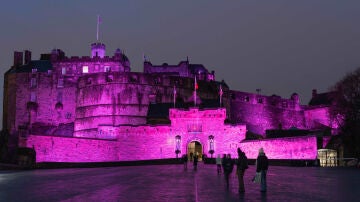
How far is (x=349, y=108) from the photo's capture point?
38312 millimetres

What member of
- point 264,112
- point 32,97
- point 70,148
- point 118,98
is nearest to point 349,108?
point 70,148

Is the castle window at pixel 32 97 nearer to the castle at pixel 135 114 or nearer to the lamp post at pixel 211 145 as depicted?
the castle at pixel 135 114

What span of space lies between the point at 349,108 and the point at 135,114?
28.8 metres

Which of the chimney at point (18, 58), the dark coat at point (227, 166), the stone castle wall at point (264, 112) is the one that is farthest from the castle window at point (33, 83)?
the dark coat at point (227, 166)

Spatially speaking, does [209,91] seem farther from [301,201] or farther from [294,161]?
[301,201]

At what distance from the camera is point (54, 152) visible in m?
44.4

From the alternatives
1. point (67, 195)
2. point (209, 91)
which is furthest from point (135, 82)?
point (67, 195)

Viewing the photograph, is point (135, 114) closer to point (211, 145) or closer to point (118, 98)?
point (118, 98)

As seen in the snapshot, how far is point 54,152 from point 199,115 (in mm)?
14449

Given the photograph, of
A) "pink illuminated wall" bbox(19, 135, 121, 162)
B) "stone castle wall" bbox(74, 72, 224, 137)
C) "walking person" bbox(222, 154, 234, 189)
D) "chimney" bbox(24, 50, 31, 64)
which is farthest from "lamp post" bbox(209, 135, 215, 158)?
"chimney" bbox(24, 50, 31, 64)

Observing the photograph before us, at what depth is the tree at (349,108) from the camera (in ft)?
118

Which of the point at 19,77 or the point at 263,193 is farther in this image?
the point at 19,77

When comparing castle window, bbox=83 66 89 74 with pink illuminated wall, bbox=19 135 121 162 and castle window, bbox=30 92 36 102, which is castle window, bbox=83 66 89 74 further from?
pink illuminated wall, bbox=19 135 121 162

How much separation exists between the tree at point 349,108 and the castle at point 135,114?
226 cm
